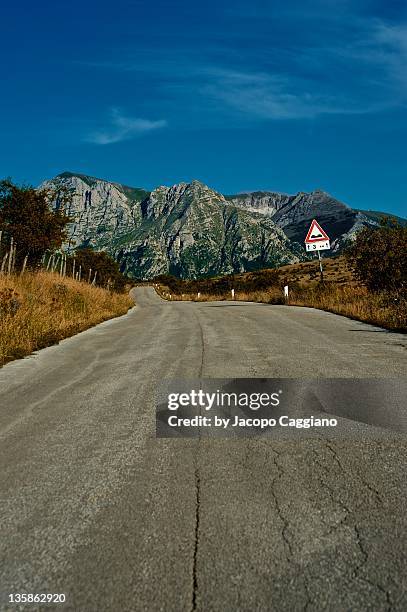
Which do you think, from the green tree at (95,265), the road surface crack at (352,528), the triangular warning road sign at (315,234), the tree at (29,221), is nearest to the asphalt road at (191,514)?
the road surface crack at (352,528)

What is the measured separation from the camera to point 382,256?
1591cm

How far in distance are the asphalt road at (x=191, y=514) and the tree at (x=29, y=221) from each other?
1725 cm

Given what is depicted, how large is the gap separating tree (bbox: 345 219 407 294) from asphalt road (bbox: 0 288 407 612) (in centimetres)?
1205

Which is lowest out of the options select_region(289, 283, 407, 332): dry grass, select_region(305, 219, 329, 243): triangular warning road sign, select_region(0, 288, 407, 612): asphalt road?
select_region(0, 288, 407, 612): asphalt road

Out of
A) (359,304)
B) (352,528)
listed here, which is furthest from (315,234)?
(352,528)

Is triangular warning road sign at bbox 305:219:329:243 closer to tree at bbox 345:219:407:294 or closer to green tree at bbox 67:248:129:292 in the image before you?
tree at bbox 345:219:407:294

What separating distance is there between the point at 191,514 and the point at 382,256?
1527 cm

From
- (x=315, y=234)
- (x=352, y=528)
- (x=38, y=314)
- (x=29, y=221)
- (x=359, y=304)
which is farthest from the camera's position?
(x=29, y=221)

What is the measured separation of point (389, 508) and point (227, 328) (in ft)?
26.9

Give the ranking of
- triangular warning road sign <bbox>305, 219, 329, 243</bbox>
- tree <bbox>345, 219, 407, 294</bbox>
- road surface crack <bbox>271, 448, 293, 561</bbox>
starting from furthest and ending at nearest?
triangular warning road sign <bbox>305, 219, 329, 243</bbox>
tree <bbox>345, 219, 407, 294</bbox>
road surface crack <bbox>271, 448, 293, 561</bbox>

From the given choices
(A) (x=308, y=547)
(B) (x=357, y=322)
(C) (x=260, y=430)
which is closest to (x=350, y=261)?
(B) (x=357, y=322)

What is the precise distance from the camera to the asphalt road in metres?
1.73

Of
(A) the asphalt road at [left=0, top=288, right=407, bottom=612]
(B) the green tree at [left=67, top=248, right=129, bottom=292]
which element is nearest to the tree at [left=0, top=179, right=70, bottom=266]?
(B) the green tree at [left=67, top=248, right=129, bottom=292]

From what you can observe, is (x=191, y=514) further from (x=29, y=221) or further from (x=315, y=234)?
(x=29, y=221)
